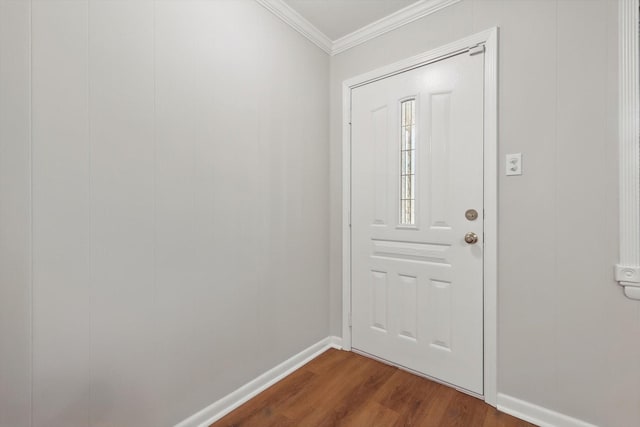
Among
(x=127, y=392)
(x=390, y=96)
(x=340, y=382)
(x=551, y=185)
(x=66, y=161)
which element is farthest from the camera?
(x=390, y=96)

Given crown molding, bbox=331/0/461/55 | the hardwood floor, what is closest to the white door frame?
the hardwood floor

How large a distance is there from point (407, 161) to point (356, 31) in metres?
1.12

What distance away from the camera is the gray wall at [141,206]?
98 centimetres

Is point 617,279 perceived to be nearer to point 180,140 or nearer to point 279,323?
point 279,323

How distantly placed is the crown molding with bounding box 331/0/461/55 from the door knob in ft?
4.82

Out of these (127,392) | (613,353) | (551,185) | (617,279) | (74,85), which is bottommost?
(127,392)

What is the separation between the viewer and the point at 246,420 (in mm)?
1512

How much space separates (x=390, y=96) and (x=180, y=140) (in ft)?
4.81

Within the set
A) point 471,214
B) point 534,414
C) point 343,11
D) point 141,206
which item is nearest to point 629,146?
point 471,214

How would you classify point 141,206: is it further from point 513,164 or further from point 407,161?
point 513,164

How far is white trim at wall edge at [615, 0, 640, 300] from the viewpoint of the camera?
127 centimetres

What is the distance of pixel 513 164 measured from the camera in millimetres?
1587

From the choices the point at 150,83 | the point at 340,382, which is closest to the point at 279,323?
the point at 340,382

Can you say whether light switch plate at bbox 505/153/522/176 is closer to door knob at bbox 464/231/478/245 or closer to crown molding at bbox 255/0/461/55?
door knob at bbox 464/231/478/245
